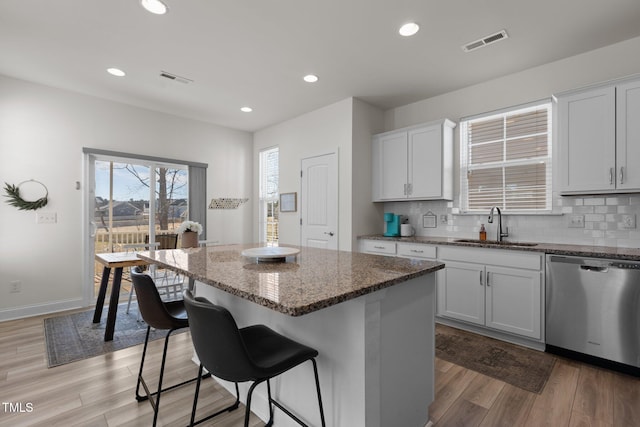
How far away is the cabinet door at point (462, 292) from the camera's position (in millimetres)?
3010

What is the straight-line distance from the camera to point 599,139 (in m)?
2.59

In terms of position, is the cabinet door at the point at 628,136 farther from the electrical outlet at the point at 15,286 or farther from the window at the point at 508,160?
the electrical outlet at the point at 15,286

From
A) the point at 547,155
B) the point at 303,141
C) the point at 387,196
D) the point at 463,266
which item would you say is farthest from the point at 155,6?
the point at 547,155

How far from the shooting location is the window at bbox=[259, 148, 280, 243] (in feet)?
17.6

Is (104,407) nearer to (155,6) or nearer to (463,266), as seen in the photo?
(155,6)

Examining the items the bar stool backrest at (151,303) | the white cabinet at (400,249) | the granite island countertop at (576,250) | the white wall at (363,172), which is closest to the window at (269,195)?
the white wall at (363,172)

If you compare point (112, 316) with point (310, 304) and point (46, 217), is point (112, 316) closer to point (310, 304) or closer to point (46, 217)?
point (46, 217)

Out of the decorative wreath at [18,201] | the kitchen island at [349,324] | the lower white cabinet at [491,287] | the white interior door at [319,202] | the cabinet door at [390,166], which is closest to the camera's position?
the kitchen island at [349,324]

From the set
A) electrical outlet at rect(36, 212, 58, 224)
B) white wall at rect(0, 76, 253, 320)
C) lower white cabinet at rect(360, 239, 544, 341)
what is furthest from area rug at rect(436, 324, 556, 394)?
electrical outlet at rect(36, 212, 58, 224)

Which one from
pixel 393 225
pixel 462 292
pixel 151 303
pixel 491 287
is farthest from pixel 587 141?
pixel 151 303

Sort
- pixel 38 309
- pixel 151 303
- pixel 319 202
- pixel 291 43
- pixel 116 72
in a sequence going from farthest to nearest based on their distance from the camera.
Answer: pixel 319 202
pixel 38 309
pixel 116 72
pixel 291 43
pixel 151 303

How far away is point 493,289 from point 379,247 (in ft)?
4.23

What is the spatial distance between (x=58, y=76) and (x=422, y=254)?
4516 millimetres

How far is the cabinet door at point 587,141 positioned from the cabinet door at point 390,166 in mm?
1584
